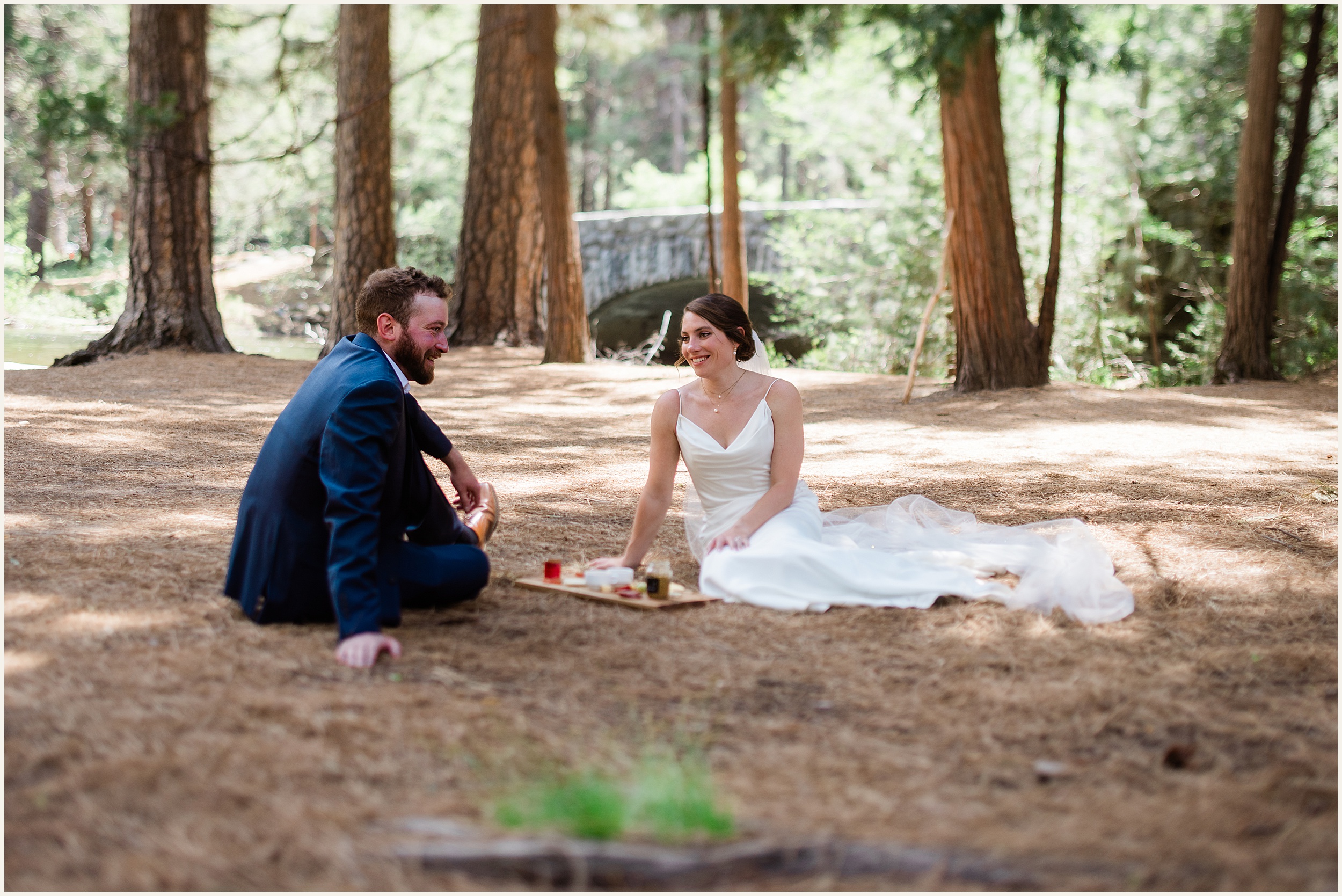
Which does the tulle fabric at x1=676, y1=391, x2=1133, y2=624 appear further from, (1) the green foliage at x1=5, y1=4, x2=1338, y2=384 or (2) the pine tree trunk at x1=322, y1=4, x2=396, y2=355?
(2) the pine tree trunk at x1=322, y1=4, x2=396, y2=355

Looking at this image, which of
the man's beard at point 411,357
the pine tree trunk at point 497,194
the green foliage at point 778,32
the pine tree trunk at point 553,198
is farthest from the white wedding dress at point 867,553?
the pine tree trunk at point 497,194

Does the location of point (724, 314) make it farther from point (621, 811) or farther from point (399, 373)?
point (621, 811)

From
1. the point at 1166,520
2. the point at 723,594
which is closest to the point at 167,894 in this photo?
the point at 723,594

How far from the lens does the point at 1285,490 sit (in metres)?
5.46

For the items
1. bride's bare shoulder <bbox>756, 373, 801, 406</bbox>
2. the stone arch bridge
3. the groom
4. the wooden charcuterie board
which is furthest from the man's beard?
the stone arch bridge

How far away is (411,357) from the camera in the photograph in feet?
11.1

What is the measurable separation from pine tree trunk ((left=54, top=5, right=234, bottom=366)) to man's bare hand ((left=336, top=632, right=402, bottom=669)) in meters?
9.43

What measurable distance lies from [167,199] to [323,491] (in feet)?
30.5

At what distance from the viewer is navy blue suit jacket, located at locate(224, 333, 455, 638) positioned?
3.01m

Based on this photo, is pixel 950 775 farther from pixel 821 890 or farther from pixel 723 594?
pixel 723 594

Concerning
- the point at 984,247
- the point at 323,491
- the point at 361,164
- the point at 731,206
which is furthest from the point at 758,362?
the point at 731,206

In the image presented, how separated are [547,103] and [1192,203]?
9.41 meters

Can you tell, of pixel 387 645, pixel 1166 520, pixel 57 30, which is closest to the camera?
pixel 387 645

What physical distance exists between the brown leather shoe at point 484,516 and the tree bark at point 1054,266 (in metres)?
6.71
